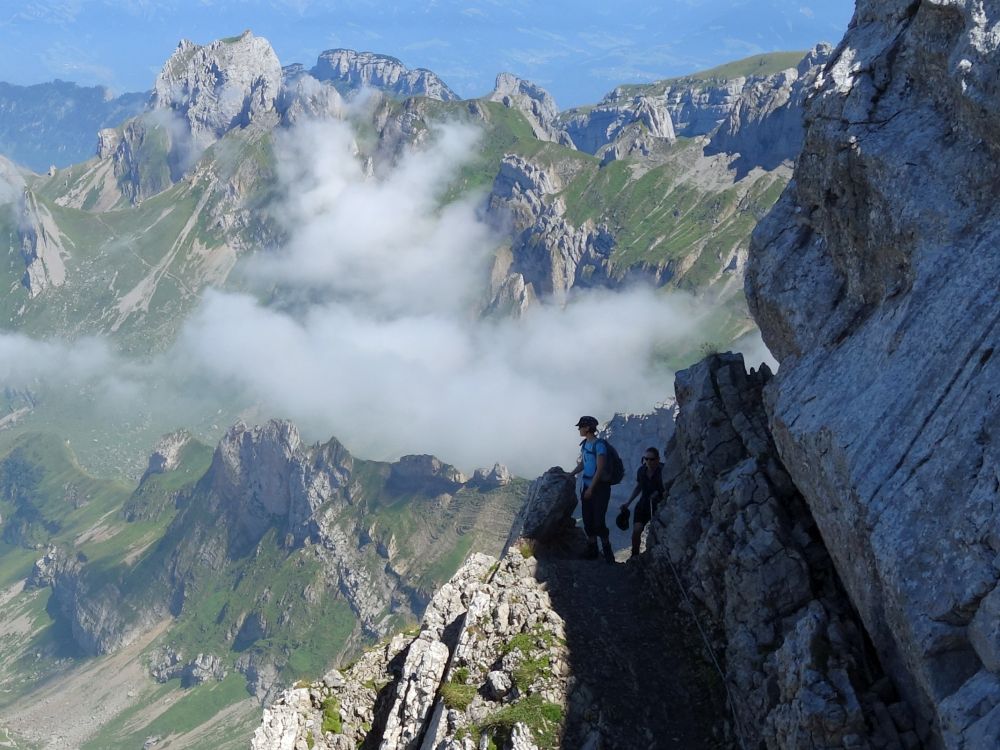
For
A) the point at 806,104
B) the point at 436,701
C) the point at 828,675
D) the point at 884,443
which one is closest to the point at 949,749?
the point at 828,675

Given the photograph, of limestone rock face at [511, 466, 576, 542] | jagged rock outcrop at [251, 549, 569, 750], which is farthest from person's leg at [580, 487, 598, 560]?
jagged rock outcrop at [251, 549, 569, 750]

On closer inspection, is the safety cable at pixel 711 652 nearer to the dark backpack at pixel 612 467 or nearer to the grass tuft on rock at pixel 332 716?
the dark backpack at pixel 612 467

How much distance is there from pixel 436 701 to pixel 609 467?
12199 millimetres

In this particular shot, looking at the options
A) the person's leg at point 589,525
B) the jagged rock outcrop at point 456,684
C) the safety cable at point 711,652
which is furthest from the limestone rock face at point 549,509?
the safety cable at point 711,652

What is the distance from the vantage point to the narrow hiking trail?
28.1 m

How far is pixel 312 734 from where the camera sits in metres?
33.6

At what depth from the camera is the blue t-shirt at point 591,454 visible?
3809 cm

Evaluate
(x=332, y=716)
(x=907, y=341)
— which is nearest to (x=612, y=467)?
(x=332, y=716)

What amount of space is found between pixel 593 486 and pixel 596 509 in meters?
1.46

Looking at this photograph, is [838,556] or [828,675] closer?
[828,675]

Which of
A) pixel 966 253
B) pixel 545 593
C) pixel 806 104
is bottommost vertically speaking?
pixel 545 593

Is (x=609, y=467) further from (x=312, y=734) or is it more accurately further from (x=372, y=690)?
(x=312, y=734)

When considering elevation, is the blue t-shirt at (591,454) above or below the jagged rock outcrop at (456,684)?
above

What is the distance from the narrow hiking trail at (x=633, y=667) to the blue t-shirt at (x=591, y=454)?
13.2 feet
